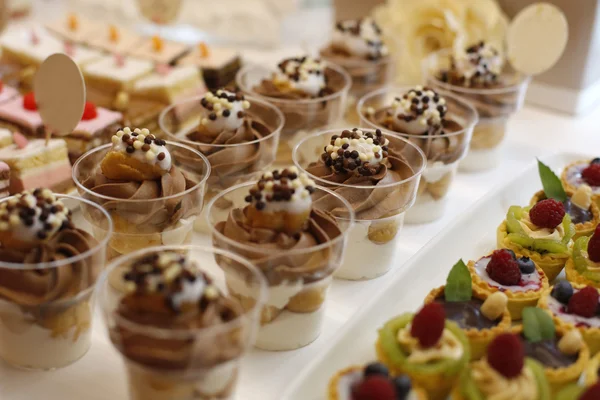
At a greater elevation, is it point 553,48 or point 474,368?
point 553,48

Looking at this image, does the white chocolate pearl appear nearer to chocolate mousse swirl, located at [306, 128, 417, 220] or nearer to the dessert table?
the dessert table

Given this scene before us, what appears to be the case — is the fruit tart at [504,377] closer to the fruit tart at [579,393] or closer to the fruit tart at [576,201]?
the fruit tart at [579,393]

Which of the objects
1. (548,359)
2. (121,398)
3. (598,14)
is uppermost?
(598,14)

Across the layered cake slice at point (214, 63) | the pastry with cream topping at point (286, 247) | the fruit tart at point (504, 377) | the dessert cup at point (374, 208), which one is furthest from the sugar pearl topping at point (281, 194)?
the layered cake slice at point (214, 63)

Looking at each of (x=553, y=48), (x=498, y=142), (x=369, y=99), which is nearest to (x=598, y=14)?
(x=553, y=48)

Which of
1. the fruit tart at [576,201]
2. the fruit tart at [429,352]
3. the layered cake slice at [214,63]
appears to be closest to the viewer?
the fruit tart at [429,352]

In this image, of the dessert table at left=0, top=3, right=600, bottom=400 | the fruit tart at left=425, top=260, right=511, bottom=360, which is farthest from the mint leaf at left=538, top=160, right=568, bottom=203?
the fruit tart at left=425, top=260, right=511, bottom=360

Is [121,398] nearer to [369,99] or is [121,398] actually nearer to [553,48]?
[369,99]
